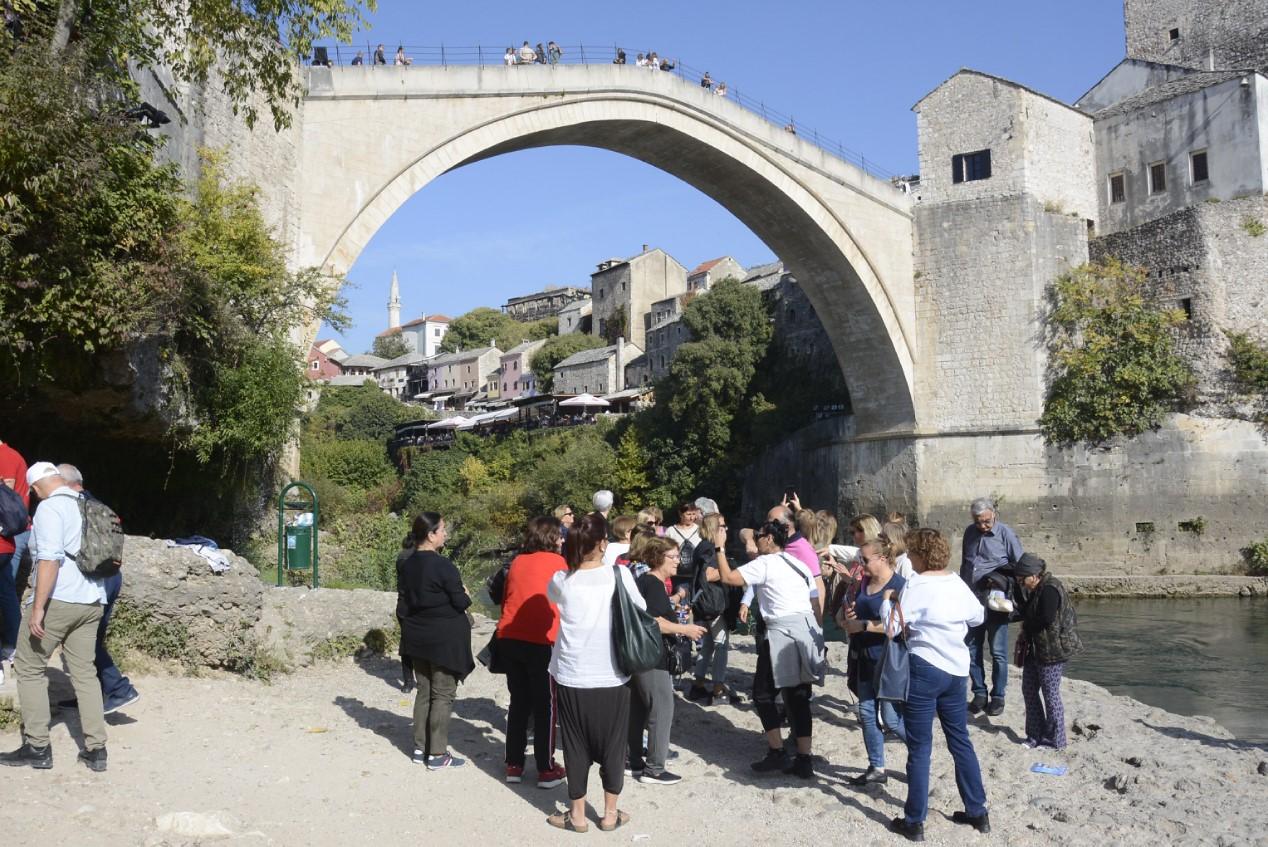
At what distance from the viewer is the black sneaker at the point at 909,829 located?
404 cm

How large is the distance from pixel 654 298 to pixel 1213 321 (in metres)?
36.3

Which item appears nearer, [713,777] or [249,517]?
[713,777]

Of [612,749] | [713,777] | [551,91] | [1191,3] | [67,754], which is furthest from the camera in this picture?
[1191,3]

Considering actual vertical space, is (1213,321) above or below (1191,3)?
below

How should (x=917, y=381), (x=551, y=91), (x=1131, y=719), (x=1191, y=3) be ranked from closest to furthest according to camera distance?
(x=1131, y=719)
(x=551, y=91)
(x=917, y=381)
(x=1191, y=3)

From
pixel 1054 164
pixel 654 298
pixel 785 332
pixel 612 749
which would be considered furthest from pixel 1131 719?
pixel 654 298

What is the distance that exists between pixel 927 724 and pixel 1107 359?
16902 mm

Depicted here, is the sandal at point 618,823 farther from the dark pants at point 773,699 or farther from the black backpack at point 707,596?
the black backpack at point 707,596

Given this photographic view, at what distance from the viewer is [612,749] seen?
3.98 meters

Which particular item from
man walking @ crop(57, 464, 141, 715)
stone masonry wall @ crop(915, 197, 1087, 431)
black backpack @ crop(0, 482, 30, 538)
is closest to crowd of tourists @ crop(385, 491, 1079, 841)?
man walking @ crop(57, 464, 141, 715)

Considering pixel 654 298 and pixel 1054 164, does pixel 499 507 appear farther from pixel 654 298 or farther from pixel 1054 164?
pixel 654 298

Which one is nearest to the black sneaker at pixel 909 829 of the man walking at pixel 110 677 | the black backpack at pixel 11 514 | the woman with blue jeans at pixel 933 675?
the woman with blue jeans at pixel 933 675

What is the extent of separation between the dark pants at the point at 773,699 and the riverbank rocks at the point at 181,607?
117 inches

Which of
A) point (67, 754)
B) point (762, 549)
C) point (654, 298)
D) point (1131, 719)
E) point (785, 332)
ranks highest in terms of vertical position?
point (654, 298)
